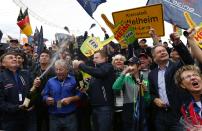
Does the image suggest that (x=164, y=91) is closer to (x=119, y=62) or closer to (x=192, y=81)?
(x=119, y=62)

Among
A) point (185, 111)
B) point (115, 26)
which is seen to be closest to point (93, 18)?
point (115, 26)

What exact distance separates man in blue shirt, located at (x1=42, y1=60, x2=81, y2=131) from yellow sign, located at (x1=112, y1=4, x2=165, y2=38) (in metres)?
1.50

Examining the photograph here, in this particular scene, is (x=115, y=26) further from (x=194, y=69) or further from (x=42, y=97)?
(x=194, y=69)

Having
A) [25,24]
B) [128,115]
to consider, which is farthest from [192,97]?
[25,24]

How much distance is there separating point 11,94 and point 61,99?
2.83 feet

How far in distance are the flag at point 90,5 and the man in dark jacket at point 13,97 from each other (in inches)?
127

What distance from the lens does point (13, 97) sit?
6.17m

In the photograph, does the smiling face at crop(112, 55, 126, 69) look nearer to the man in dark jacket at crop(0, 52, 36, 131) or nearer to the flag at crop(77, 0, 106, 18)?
the man in dark jacket at crop(0, 52, 36, 131)

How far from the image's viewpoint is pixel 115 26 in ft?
23.5

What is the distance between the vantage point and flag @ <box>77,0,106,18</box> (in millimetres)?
9148

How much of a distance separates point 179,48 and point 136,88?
6.48 feet

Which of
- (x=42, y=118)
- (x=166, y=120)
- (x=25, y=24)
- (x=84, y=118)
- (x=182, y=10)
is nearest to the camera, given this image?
(x=166, y=120)

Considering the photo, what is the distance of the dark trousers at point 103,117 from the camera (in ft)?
21.6

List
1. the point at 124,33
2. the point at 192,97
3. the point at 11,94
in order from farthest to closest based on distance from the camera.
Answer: the point at 124,33 → the point at 11,94 → the point at 192,97
